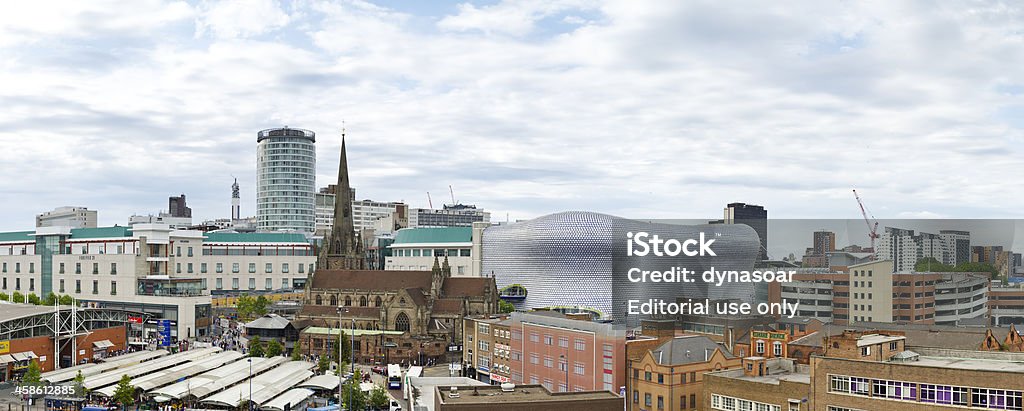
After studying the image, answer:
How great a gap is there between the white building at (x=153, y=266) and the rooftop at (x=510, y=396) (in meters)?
89.7

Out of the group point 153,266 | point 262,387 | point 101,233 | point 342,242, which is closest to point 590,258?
point 342,242

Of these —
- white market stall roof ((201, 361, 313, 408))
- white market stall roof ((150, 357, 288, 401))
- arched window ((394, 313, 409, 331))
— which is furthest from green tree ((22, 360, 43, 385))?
arched window ((394, 313, 409, 331))

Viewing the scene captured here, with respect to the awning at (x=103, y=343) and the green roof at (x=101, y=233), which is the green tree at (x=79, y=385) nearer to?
the awning at (x=103, y=343)

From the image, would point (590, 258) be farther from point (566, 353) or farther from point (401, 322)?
point (566, 353)

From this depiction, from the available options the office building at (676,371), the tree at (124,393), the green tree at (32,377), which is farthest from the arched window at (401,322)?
the office building at (676,371)

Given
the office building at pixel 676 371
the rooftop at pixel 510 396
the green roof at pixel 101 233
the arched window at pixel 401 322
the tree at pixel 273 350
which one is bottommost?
the tree at pixel 273 350

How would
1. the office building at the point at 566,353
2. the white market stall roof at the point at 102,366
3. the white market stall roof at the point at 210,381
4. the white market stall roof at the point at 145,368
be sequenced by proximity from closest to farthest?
the office building at the point at 566,353
the white market stall roof at the point at 210,381
the white market stall roof at the point at 145,368
the white market stall roof at the point at 102,366

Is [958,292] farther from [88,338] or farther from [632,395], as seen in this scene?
[88,338]

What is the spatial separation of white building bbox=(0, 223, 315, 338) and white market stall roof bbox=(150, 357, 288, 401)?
41001mm

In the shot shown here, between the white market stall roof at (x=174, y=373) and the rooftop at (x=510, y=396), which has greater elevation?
the rooftop at (x=510, y=396)

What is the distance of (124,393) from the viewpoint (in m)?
75.5

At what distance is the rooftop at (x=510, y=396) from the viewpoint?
46.9 metres

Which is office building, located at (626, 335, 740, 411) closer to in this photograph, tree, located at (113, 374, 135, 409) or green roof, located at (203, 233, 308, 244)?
tree, located at (113, 374, 135, 409)

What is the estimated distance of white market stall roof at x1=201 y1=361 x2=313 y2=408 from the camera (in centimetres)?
7588
